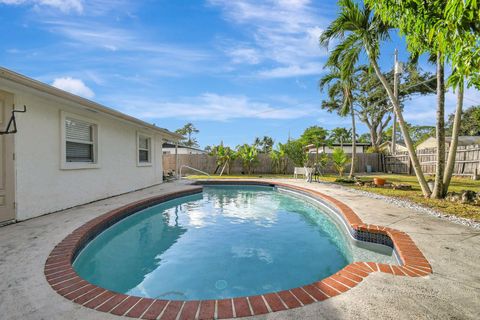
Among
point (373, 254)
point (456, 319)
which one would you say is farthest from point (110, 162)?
point (456, 319)

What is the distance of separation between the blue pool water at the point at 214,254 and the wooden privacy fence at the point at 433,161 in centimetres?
1325

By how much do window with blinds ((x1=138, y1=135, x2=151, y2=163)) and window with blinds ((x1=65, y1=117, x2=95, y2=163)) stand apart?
3.58m

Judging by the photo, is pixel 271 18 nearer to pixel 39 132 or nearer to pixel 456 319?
pixel 39 132

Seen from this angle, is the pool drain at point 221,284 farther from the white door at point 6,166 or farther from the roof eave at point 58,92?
the roof eave at point 58,92

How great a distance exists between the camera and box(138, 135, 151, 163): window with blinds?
11877mm

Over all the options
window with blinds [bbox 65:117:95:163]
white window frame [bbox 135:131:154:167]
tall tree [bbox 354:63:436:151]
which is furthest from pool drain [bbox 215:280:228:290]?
tall tree [bbox 354:63:436:151]

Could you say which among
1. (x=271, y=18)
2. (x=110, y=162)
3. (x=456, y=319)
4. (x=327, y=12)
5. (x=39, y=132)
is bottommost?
(x=456, y=319)

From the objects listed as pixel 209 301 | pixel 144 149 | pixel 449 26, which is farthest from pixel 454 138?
pixel 144 149

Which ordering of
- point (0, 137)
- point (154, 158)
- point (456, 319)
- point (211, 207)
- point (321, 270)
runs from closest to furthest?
point (456, 319)
point (321, 270)
point (0, 137)
point (211, 207)
point (154, 158)

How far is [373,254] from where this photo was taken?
4.36 m

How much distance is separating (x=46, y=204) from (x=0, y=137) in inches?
71.6

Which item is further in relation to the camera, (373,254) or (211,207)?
(211,207)

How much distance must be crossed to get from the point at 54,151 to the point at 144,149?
5980 millimetres

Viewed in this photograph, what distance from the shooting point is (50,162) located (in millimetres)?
6180
